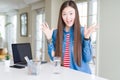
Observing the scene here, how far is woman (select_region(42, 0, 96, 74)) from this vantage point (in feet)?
5.83

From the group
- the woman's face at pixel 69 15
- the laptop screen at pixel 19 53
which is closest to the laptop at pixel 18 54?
the laptop screen at pixel 19 53

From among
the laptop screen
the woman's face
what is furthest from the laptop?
the woman's face

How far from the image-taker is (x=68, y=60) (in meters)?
1.80

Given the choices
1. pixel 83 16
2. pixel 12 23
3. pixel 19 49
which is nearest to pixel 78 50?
pixel 19 49

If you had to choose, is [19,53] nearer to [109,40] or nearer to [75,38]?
[75,38]

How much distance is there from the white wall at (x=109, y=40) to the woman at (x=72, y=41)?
1.99 metres

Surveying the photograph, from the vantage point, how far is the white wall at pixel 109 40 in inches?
143

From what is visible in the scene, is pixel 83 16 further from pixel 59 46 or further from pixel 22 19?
pixel 22 19

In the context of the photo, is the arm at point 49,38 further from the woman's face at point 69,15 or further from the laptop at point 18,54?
the laptop at point 18,54

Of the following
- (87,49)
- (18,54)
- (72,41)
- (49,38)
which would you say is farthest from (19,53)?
(87,49)

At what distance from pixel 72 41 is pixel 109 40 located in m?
Result: 2.15

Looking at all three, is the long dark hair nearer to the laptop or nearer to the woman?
the woman

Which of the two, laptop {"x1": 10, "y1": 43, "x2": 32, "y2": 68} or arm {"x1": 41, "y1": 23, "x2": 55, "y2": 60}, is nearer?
arm {"x1": 41, "y1": 23, "x2": 55, "y2": 60}

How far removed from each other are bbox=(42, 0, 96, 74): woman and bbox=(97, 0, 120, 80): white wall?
199 cm
